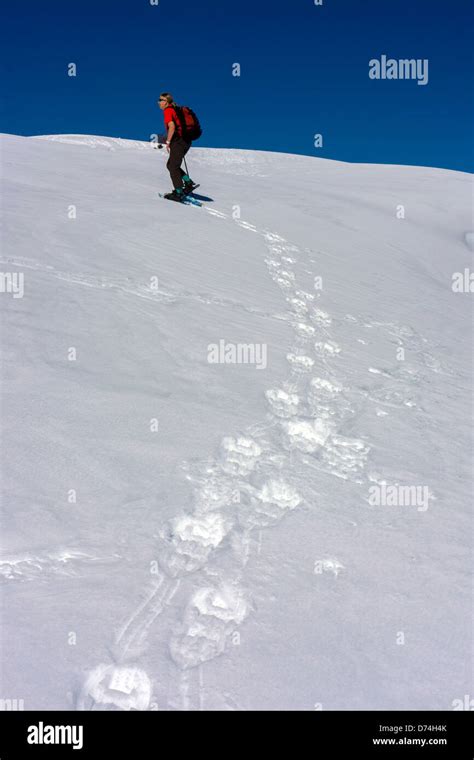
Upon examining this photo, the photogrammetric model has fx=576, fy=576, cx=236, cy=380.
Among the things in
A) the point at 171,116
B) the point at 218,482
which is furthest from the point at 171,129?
the point at 218,482

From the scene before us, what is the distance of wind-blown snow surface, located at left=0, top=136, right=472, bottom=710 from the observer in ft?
7.38

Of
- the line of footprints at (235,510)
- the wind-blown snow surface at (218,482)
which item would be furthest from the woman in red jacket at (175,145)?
the line of footprints at (235,510)

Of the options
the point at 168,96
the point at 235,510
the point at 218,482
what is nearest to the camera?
the point at 235,510

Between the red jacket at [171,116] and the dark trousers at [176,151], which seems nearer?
the red jacket at [171,116]

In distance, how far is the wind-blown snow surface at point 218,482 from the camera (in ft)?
7.38

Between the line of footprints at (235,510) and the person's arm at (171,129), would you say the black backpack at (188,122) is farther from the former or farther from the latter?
the line of footprints at (235,510)

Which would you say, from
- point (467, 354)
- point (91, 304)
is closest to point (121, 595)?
point (91, 304)

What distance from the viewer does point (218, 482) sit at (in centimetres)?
326

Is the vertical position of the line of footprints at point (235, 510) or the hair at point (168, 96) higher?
the hair at point (168, 96)

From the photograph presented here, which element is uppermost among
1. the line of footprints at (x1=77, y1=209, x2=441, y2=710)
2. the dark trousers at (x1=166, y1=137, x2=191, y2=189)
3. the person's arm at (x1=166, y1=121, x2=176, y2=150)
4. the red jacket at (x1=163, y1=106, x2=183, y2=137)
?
the red jacket at (x1=163, y1=106, x2=183, y2=137)

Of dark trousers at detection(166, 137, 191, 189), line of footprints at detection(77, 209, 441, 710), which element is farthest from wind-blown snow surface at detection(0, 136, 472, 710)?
dark trousers at detection(166, 137, 191, 189)

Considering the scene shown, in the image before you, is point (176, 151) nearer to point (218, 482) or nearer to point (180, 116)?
point (180, 116)

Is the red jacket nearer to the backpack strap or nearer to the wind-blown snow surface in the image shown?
the backpack strap
